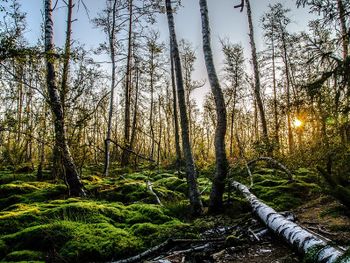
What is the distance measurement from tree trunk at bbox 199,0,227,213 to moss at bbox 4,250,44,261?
13.0 ft

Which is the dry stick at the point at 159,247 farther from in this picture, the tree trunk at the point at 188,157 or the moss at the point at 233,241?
the tree trunk at the point at 188,157

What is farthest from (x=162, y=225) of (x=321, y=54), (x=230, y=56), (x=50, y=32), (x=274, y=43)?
(x=274, y=43)

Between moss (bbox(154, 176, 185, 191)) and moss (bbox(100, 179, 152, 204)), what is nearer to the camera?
moss (bbox(100, 179, 152, 204))

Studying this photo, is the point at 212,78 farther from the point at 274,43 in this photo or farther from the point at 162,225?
the point at 274,43

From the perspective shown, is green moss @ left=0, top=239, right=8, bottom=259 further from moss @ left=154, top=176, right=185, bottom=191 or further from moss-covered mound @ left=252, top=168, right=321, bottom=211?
moss @ left=154, top=176, right=185, bottom=191

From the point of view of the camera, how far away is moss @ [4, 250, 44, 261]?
478 centimetres

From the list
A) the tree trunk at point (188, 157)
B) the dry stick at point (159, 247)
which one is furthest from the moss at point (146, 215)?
the dry stick at point (159, 247)

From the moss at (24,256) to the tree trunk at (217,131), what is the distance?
13.0ft

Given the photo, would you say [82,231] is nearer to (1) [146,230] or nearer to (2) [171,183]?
(1) [146,230]

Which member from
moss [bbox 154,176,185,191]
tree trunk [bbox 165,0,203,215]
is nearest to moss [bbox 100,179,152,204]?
moss [bbox 154,176,185,191]

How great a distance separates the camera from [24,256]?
4.82 metres

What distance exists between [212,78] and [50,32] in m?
5.72

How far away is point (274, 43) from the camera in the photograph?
893 inches

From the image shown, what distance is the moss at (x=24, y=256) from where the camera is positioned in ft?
15.7
